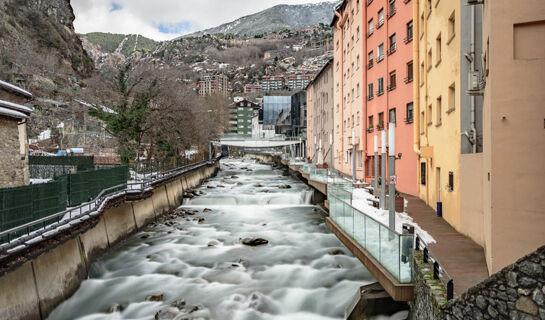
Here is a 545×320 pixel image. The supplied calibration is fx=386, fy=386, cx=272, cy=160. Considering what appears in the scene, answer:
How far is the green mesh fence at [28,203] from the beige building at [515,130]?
35.7ft

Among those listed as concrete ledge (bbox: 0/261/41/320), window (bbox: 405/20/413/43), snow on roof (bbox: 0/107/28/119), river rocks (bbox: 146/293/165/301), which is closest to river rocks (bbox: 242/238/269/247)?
river rocks (bbox: 146/293/165/301)

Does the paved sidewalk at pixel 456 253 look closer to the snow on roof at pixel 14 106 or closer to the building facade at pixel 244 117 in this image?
the snow on roof at pixel 14 106

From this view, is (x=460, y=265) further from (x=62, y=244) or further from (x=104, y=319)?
(x=62, y=244)

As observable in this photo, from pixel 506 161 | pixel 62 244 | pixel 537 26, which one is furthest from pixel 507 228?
pixel 62 244

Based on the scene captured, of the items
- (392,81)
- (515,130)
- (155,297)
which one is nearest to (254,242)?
(155,297)

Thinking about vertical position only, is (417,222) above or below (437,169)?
below

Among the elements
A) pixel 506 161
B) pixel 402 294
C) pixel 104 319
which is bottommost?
pixel 104 319

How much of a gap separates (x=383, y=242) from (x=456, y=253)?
6.33 feet

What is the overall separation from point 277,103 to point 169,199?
88.0m

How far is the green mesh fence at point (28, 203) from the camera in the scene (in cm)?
943

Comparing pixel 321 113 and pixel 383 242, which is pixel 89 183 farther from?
pixel 321 113

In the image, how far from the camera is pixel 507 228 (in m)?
7.25

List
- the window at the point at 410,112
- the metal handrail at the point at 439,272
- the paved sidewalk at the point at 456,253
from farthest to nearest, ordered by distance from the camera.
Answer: the window at the point at 410,112 → the paved sidewalk at the point at 456,253 → the metal handrail at the point at 439,272

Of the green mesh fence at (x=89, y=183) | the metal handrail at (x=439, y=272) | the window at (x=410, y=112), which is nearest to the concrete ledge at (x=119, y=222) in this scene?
the green mesh fence at (x=89, y=183)
